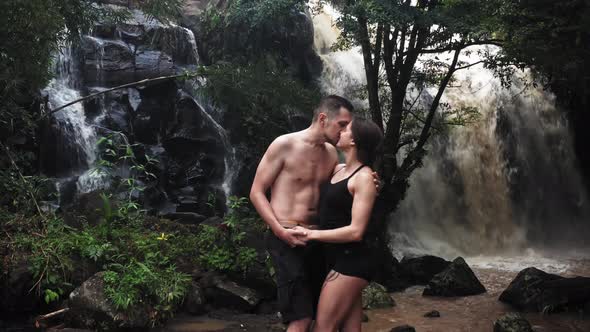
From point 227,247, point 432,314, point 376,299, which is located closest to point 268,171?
point 227,247

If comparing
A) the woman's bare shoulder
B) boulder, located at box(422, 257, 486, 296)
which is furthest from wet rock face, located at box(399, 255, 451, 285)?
the woman's bare shoulder

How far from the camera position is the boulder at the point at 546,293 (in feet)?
25.1

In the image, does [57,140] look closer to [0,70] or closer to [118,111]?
[118,111]

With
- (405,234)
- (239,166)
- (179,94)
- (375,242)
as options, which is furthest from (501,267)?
(375,242)

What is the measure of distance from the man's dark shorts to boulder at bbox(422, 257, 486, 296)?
640cm

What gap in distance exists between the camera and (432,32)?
36.3 ft

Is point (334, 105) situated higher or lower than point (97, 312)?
higher

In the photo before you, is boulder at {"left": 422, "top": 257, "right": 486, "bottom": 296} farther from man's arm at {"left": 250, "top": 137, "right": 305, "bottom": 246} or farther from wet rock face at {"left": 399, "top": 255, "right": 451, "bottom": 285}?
man's arm at {"left": 250, "top": 137, "right": 305, "bottom": 246}

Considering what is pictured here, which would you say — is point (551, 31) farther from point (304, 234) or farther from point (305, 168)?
point (304, 234)

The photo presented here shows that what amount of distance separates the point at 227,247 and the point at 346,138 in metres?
4.80

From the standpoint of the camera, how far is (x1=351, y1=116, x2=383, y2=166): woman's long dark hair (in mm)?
3234

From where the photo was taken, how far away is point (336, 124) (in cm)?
348

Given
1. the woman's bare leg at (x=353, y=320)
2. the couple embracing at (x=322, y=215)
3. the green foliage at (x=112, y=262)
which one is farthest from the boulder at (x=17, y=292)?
the woman's bare leg at (x=353, y=320)

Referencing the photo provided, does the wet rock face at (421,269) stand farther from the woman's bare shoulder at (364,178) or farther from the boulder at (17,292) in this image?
the woman's bare shoulder at (364,178)
